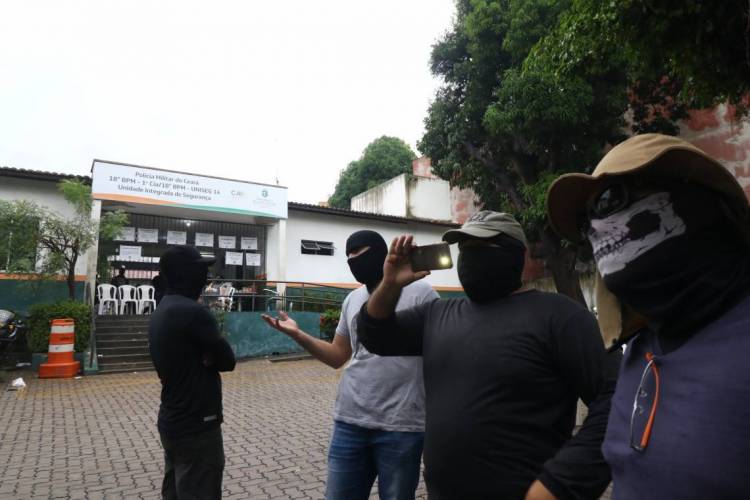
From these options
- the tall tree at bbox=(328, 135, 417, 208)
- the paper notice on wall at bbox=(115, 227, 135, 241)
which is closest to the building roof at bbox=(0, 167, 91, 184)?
the paper notice on wall at bbox=(115, 227, 135, 241)

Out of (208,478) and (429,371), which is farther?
(208,478)

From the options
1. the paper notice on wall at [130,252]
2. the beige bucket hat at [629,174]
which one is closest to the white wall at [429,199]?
the paper notice on wall at [130,252]

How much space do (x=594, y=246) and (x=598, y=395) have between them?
553 mm

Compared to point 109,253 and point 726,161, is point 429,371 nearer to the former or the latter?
point 109,253

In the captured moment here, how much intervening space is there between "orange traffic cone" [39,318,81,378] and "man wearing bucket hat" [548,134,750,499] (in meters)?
11.5

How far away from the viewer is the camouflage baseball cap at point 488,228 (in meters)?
1.78

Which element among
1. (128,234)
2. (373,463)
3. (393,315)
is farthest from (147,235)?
(393,315)

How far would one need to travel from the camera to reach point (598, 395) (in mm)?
1488

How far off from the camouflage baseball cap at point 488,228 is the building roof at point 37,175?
13928 millimetres

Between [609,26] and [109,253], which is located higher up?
[609,26]

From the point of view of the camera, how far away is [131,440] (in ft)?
18.3

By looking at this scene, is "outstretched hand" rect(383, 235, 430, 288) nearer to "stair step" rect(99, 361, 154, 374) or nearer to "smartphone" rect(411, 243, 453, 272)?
"smartphone" rect(411, 243, 453, 272)

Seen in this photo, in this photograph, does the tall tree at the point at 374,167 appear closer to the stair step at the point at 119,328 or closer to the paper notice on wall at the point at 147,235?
the paper notice on wall at the point at 147,235

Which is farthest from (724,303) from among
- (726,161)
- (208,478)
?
(726,161)
